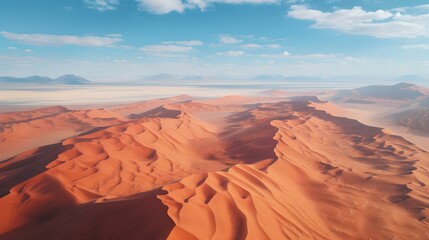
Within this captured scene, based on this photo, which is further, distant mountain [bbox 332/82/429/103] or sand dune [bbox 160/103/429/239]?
distant mountain [bbox 332/82/429/103]

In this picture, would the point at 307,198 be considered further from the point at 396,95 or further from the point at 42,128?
the point at 396,95

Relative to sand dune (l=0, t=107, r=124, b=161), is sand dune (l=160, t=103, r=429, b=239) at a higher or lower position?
higher

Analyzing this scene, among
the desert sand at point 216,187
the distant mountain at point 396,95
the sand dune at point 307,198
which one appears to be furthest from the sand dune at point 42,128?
the distant mountain at point 396,95

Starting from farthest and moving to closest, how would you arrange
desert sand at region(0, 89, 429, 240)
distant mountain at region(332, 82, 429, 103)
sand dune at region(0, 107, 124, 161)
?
distant mountain at region(332, 82, 429, 103) < sand dune at region(0, 107, 124, 161) < desert sand at region(0, 89, 429, 240)

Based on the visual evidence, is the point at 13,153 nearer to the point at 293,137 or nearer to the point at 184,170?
the point at 184,170

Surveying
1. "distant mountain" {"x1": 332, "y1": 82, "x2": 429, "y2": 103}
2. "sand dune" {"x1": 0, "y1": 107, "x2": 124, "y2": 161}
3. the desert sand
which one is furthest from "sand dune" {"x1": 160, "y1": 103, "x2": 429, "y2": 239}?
"distant mountain" {"x1": 332, "y1": 82, "x2": 429, "y2": 103}

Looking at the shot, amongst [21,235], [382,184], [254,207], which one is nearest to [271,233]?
[254,207]

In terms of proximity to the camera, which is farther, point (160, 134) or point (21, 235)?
point (160, 134)

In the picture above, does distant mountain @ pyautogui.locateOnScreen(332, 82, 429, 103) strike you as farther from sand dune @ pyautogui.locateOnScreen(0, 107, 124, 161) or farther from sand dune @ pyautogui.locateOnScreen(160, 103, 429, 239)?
sand dune @ pyautogui.locateOnScreen(0, 107, 124, 161)
